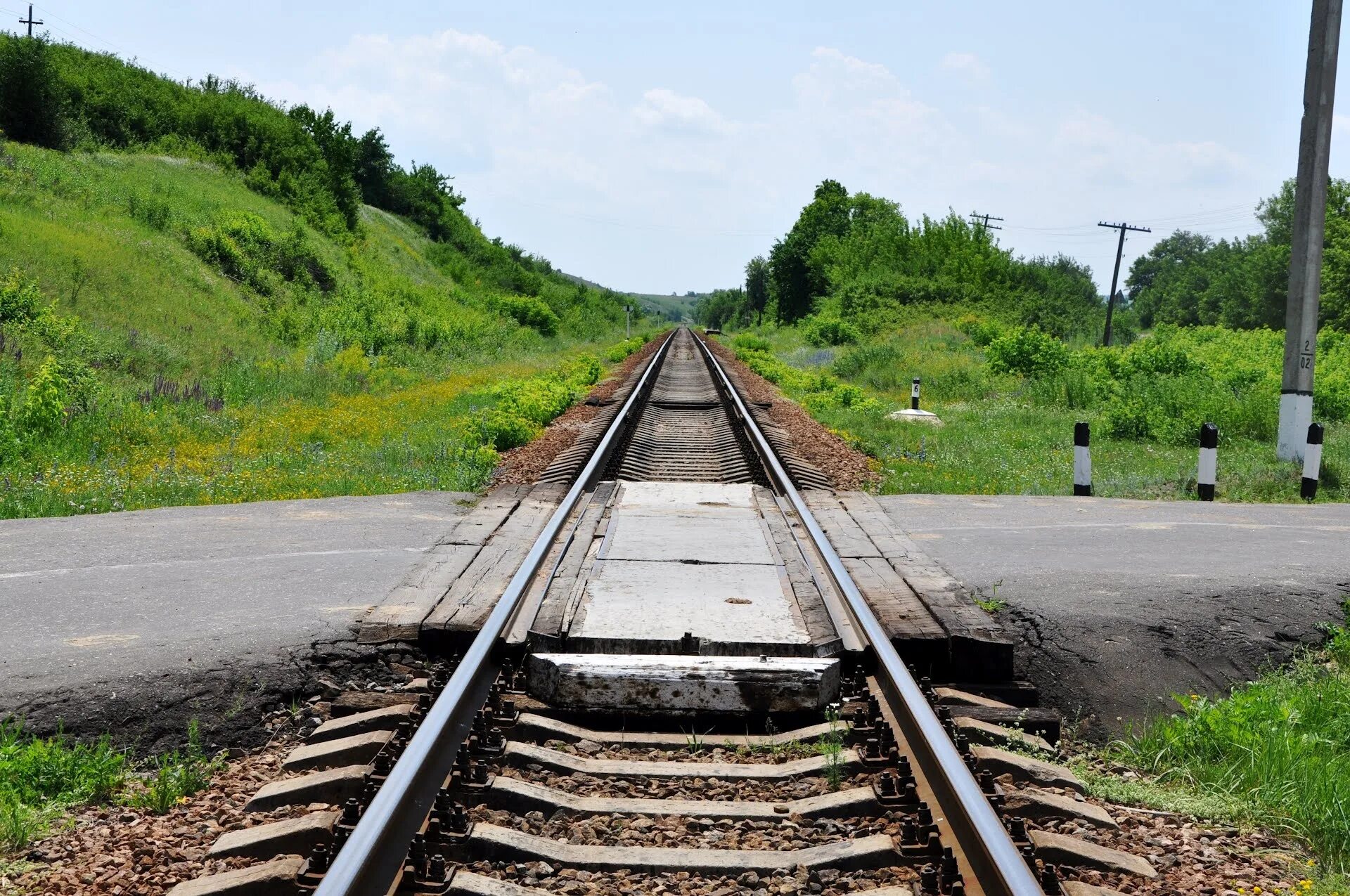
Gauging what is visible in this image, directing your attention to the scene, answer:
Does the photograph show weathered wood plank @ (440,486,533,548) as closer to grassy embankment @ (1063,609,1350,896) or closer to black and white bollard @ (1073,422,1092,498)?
grassy embankment @ (1063,609,1350,896)

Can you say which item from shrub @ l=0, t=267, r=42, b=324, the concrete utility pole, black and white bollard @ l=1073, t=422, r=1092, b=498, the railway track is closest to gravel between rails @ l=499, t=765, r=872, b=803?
the railway track

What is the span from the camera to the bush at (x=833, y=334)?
1715 inches

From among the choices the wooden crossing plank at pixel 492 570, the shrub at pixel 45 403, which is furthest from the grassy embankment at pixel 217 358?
the wooden crossing plank at pixel 492 570

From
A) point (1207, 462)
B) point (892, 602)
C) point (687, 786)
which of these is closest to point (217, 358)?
point (1207, 462)

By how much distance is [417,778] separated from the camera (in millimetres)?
3379

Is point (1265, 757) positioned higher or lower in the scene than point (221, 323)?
lower

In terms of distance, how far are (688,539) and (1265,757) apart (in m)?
3.56

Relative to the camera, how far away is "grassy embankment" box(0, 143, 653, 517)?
10492 millimetres

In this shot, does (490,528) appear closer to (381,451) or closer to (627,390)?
(381,451)

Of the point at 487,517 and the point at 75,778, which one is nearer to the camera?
the point at 75,778

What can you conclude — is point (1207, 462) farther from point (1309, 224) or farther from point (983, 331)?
point (983, 331)

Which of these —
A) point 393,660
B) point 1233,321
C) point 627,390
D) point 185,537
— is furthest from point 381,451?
point 1233,321

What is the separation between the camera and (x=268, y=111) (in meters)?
46.2

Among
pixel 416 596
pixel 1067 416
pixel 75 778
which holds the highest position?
pixel 1067 416
